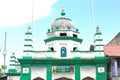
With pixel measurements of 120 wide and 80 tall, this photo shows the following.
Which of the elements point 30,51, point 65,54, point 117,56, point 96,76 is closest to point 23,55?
point 30,51

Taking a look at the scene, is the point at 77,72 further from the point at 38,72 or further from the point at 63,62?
the point at 38,72

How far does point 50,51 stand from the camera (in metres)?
29.1

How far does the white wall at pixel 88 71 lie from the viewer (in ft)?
93.9

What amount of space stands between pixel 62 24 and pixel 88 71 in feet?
20.7

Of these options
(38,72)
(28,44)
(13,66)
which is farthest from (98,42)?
(13,66)

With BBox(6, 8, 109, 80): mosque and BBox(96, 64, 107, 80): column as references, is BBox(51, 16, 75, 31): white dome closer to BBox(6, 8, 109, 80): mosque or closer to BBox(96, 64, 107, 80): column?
BBox(6, 8, 109, 80): mosque

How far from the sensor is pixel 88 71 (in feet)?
94.3

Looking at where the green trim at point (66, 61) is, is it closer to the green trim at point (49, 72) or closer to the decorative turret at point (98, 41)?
the green trim at point (49, 72)

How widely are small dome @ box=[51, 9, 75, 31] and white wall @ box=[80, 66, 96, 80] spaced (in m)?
5.05

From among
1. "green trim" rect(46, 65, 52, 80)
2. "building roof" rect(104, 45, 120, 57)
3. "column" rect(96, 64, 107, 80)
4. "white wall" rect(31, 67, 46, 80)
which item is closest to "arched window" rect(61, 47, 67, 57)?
A: "green trim" rect(46, 65, 52, 80)

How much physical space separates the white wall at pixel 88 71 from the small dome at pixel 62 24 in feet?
16.6

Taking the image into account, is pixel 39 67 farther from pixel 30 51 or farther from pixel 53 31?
pixel 53 31

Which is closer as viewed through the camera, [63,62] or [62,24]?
[63,62]

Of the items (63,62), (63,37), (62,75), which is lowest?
(62,75)
